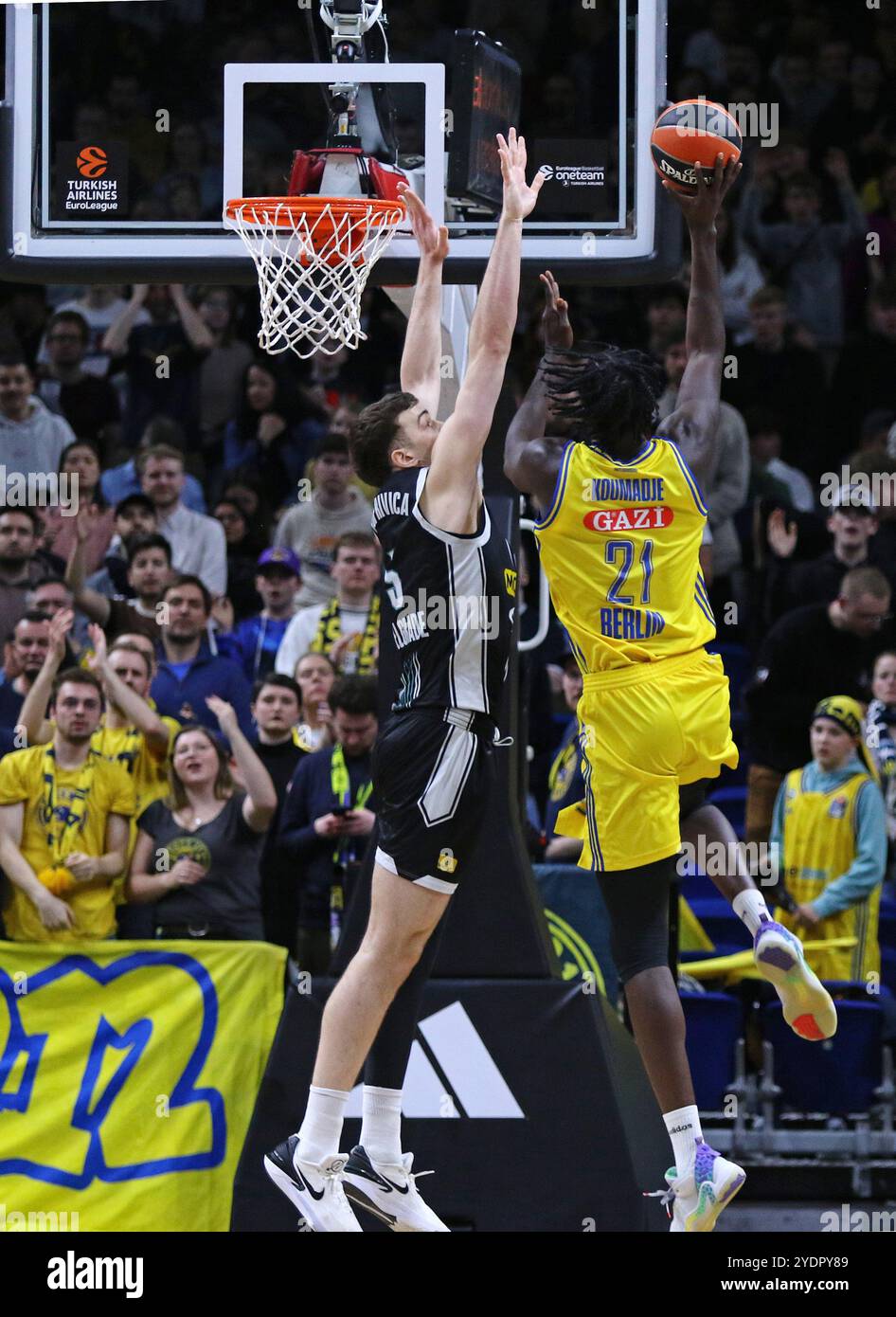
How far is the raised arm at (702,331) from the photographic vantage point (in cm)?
625

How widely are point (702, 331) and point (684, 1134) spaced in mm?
2476

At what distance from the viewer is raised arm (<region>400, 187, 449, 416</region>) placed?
6.53 metres

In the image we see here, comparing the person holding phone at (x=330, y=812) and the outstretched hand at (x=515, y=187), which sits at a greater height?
the outstretched hand at (x=515, y=187)

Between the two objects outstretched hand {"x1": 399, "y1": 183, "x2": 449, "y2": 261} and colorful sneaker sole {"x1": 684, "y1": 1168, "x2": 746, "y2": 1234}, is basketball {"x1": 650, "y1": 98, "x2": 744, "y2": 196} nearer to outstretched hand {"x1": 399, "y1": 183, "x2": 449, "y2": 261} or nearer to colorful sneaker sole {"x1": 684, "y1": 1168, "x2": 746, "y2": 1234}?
outstretched hand {"x1": 399, "y1": 183, "x2": 449, "y2": 261}

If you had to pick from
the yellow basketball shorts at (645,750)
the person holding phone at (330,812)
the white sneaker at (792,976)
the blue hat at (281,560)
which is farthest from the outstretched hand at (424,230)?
the blue hat at (281,560)

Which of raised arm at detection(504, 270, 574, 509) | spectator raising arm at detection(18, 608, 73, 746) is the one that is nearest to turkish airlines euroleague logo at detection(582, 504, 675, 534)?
raised arm at detection(504, 270, 574, 509)

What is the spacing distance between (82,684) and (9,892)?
94 centimetres

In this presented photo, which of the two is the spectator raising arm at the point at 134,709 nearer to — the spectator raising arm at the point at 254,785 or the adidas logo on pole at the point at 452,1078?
the spectator raising arm at the point at 254,785

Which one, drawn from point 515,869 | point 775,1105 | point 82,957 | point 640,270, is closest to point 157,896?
point 82,957

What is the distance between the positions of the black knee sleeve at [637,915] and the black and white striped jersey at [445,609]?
0.68m

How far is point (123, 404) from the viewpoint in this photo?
1266 centimetres

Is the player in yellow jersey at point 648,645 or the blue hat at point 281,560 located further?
the blue hat at point 281,560

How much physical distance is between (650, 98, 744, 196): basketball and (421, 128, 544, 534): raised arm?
0.47 meters

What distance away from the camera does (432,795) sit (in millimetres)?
6129
